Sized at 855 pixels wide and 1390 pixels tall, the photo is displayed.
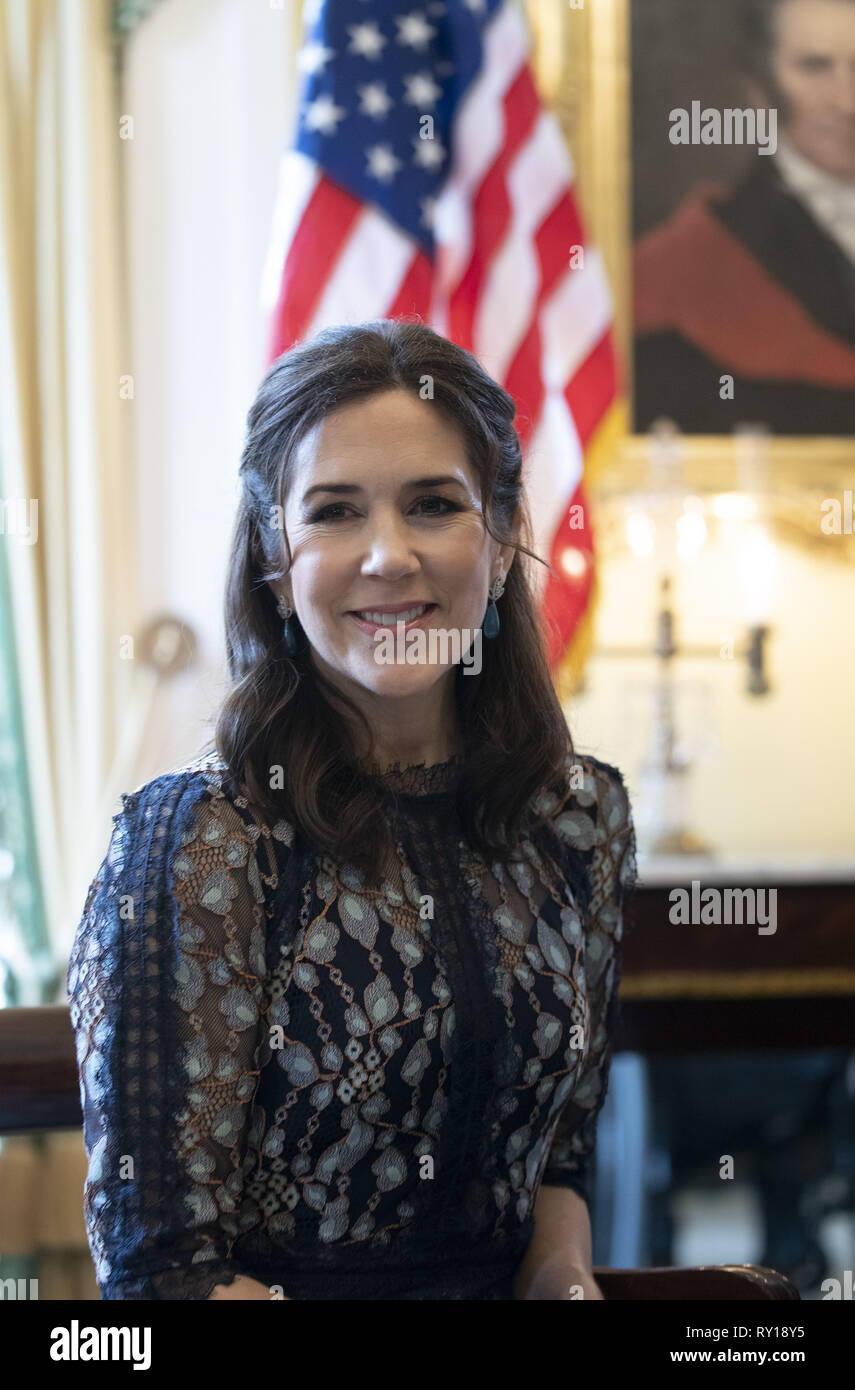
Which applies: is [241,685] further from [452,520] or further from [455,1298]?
[455,1298]

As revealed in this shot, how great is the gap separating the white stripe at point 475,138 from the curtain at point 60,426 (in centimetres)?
89

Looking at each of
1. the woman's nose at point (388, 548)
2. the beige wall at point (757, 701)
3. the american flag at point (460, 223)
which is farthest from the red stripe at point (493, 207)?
the woman's nose at point (388, 548)

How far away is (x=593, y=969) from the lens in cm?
183

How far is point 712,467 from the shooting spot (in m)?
3.91

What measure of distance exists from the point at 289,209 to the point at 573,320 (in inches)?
31.4

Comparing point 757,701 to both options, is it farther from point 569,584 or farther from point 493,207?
point 493,207

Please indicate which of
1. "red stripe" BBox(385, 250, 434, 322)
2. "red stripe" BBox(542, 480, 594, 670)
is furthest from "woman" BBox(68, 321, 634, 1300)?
"red stripe" BBox(385, 250, 434, 322)

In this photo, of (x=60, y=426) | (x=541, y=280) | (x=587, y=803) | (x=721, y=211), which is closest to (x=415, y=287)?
(x=541, y=280)

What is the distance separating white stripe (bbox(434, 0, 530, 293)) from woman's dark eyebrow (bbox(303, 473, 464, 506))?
212 cm

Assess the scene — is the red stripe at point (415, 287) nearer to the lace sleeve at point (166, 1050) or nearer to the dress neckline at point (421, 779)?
the dress neckline at point (421, 779)

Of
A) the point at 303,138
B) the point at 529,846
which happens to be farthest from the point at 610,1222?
the point at 303,138

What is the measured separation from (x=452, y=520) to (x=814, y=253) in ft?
9.30

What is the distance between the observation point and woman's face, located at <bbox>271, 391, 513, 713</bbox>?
1.54 m

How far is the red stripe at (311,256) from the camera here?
3.27 m
